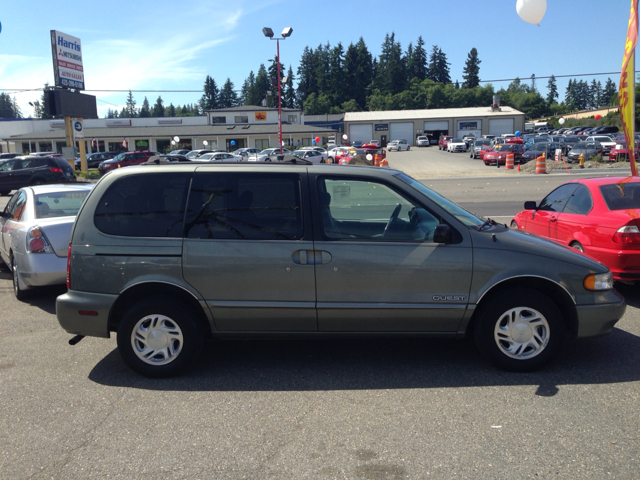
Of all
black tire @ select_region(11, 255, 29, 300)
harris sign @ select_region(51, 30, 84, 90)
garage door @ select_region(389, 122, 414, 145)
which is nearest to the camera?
black tire @ select_region(11, 255, 29, 300)

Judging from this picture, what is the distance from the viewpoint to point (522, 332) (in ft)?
14.7

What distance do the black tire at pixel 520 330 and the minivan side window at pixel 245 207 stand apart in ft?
5.60

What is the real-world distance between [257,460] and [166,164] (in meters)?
2.73

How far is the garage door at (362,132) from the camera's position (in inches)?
3423

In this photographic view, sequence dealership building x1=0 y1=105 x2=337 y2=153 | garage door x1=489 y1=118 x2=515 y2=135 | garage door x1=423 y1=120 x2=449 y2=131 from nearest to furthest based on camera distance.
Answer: dealership building x1=0 y1=105 x2=337 y2=153 → garage door x1=489 y1=118 x2=515 y2=135 → garage door x1=423 y1=120 x2=449 y2=131

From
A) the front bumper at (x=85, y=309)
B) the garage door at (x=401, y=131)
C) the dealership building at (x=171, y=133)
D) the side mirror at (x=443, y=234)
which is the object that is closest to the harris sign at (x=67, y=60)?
the dealership building at (x=171, y=133)

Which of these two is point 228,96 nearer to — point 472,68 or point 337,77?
point 337,77

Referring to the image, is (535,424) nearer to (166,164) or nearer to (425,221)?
(425,221)

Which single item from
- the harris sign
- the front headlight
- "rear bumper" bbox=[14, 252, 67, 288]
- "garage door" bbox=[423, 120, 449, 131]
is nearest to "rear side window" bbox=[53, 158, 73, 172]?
the harris sign

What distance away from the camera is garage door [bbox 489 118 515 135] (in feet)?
279

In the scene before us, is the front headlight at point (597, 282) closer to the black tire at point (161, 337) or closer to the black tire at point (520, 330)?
the black tire at point (520, 330)

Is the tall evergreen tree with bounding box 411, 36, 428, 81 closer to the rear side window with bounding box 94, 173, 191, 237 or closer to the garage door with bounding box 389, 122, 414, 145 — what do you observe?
the garage door with bounding box 389, 122, 414, 145

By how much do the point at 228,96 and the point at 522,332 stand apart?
179868 mm

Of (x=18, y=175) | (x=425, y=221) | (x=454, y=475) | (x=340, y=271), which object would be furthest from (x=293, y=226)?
(x=18, y=175)
